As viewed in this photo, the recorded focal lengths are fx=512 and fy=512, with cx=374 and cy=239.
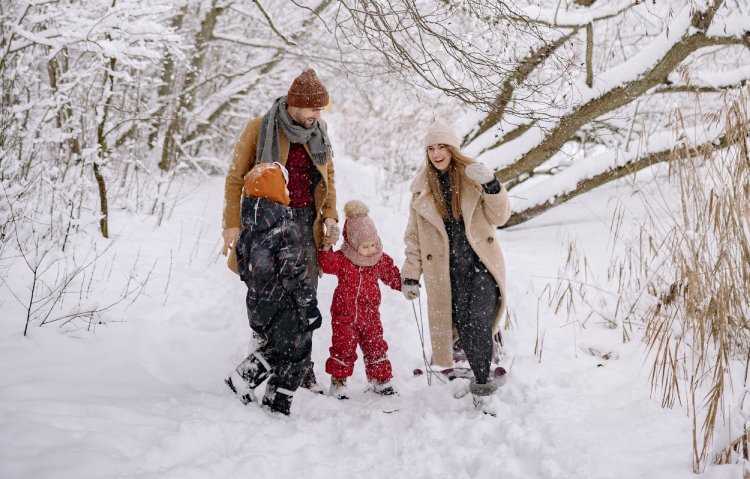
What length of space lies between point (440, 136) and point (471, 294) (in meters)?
0.90

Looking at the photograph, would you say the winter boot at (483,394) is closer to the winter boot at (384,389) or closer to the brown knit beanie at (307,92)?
the winter boot at (384,389)

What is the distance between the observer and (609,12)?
14.4 ft

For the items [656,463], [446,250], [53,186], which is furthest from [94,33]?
[656,463]

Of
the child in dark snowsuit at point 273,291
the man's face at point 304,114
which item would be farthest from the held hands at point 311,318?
the man's face at point 304,114

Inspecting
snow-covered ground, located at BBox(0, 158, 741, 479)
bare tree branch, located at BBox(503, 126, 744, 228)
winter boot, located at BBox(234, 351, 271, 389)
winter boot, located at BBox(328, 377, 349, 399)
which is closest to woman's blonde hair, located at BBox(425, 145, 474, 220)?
snow-covered ground, located at BBox(0, 158, 741, 479)

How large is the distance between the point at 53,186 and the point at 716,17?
5.81 m

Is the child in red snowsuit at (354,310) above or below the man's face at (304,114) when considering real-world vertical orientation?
below

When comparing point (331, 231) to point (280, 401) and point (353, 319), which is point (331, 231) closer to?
point (353, 319)

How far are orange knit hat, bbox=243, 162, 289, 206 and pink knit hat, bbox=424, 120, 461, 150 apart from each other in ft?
2.78

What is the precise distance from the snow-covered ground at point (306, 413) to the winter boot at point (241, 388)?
2.9 inches

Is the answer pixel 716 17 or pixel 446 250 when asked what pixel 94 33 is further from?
pixel 716 17

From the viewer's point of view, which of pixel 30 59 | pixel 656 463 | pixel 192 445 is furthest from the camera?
pixel 30 59

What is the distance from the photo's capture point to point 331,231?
3086 millimetres

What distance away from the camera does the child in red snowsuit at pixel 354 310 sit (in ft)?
10.2
